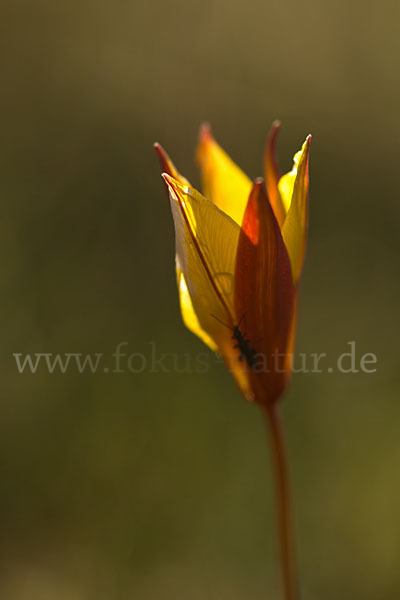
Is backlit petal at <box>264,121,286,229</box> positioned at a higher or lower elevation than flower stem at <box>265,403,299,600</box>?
higher

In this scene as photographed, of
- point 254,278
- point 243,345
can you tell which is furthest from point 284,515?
point 254,278

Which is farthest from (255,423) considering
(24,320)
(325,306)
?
(24,320)

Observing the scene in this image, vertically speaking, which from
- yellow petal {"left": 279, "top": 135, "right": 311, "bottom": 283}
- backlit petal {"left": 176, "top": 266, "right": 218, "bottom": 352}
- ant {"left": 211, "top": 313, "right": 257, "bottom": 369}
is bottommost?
ant {"left": 211, "top": 313, "right": 257, "bottom": 369}

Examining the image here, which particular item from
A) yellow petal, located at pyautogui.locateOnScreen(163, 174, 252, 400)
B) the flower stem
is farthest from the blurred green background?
yellow petal, located at pyautogui.locateOnScreen(163, 174, 252, 400)

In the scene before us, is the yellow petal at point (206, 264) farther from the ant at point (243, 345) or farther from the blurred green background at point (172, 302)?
the blurred green background at point (172, 302)

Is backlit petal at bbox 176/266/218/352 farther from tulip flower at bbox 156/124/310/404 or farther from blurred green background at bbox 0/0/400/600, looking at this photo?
blurred green background at bbox 0/0/400/600

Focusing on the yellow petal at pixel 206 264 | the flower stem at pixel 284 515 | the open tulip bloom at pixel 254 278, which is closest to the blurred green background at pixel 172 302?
the flower stem at pixel 284 515

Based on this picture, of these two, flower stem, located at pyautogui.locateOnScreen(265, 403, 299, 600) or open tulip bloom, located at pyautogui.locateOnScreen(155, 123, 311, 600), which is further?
flower stem, located at pyautogui.locateOnScreen(265, 403, 299, 600)

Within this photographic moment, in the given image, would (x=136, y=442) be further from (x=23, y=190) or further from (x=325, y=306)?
Answer: (x=23, y=190)

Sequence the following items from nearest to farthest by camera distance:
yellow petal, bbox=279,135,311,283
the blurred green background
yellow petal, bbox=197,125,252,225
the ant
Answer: yellow petal, bbox=279,135,311,283
the ant
yellow petal, bbox=197,125,252,225
the blurred green background
